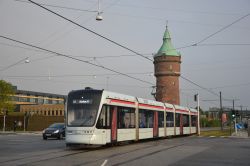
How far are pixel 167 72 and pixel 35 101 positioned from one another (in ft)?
198

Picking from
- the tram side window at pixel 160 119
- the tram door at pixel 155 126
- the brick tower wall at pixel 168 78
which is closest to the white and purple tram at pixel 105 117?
the tram door at pixel 155 126

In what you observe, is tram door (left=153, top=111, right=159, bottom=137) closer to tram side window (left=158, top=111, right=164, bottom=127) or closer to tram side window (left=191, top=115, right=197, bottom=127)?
tram side window (left=158, top=111, right=164, bottom=127)

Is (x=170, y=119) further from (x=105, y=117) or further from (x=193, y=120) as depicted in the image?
(x=105, y=117)

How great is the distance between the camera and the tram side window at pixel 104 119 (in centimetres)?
1962

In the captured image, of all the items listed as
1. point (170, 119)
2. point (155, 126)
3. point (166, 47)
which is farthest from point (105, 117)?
point (166, 47)

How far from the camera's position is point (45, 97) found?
130875mm

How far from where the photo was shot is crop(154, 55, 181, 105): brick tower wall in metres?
79.2

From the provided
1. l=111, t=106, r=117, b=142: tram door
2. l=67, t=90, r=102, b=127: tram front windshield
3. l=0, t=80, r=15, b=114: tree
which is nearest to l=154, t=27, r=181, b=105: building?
l=0, t=80, r=15, b=114: tree

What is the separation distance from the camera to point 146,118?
2642cm

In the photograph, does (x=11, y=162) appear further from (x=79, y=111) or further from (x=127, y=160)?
(x=79, y=111)

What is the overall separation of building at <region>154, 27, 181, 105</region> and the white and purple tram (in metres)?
51.9

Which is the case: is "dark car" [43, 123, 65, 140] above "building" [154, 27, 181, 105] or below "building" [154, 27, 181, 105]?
below

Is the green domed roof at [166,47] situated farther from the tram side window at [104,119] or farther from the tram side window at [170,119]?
the tram side window at [104,119]

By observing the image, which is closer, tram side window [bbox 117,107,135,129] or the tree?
tram side window [bbox 117,107,135,129]
